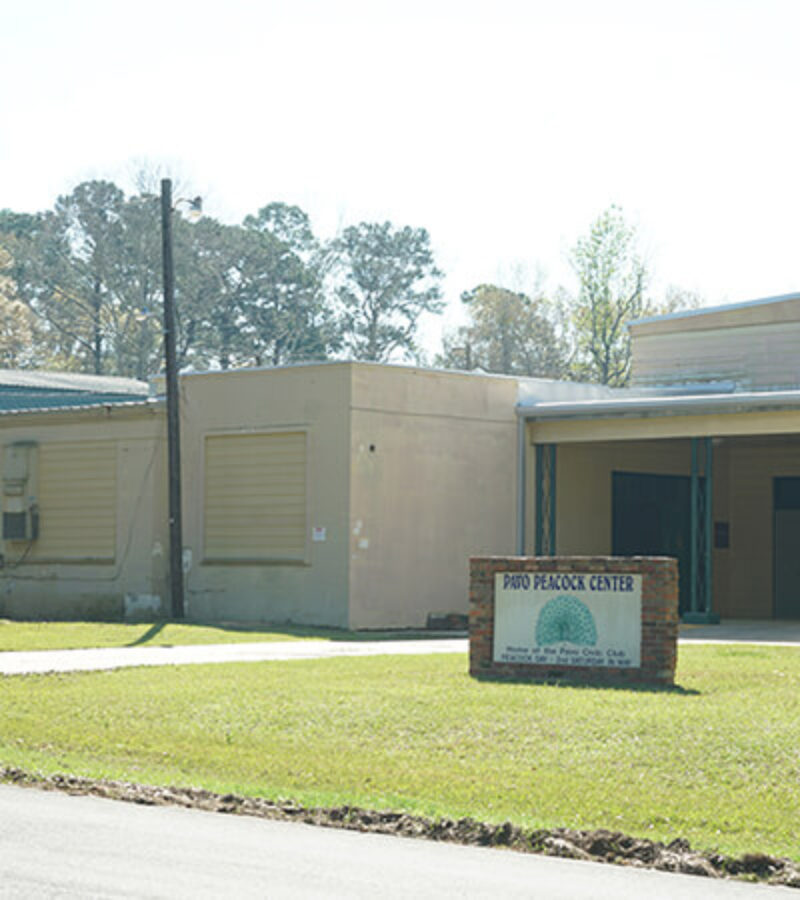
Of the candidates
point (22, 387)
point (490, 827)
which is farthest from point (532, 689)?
point (22, 387)

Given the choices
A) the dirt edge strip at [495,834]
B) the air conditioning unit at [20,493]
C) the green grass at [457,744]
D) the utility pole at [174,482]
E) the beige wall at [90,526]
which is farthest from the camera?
the air conditioning unit at [20,493]

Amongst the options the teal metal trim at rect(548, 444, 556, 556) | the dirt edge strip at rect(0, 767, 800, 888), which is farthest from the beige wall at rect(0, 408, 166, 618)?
the dirt edge strip at rect(0, 767, 800, 888)

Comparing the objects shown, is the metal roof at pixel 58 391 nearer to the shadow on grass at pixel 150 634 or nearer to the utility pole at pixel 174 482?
the utility pole at pixel 174 482

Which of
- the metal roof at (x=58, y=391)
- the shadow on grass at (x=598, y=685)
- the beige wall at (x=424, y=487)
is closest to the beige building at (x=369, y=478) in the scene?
the beige wall at (x=424, y=487)

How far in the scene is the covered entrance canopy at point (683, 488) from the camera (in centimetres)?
3053

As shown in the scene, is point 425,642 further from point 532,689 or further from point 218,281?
point 218,281

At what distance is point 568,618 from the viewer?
696 inches

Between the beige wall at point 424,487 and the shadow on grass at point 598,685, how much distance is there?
12215 mm

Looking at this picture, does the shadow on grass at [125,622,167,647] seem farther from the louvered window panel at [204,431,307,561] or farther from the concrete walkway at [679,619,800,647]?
the concrete walkway at [679,619,800,647]

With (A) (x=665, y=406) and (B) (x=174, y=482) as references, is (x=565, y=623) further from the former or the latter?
(B) (x=174, y=482)

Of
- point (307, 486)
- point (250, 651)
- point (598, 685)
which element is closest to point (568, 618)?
point (598, 685)

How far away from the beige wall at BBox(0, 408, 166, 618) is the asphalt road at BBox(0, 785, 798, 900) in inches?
870

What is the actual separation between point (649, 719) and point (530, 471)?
19.0 metres

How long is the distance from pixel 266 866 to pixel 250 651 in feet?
47.3
